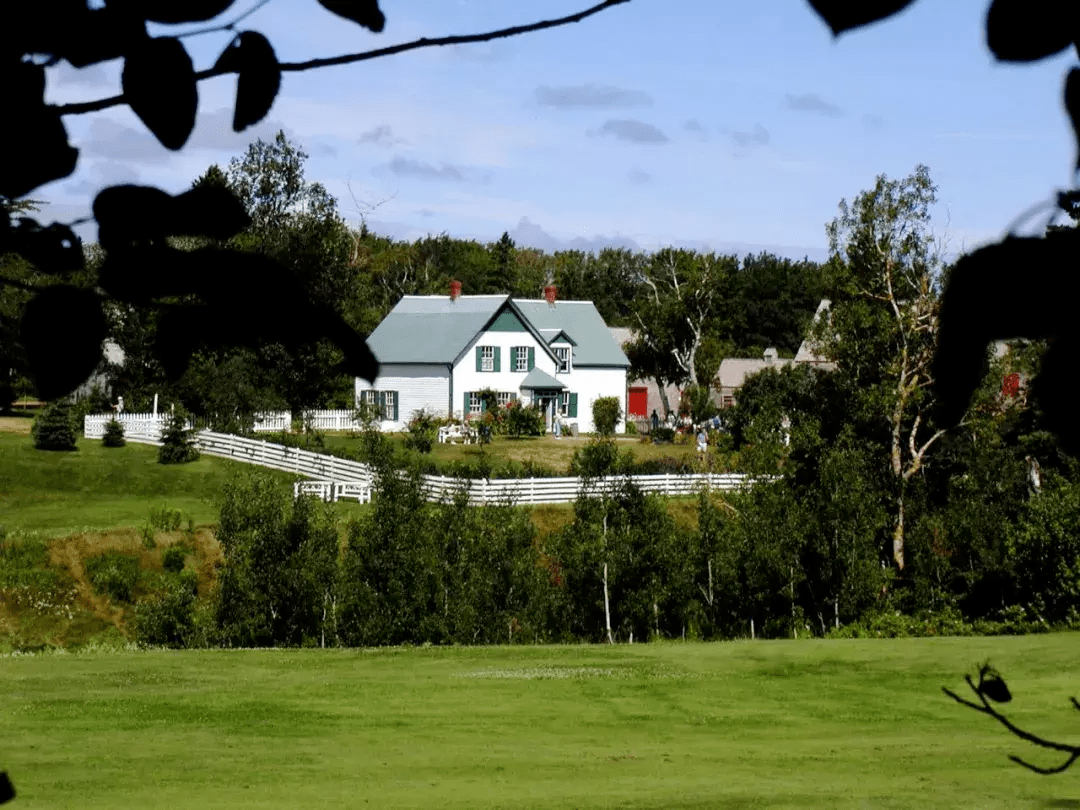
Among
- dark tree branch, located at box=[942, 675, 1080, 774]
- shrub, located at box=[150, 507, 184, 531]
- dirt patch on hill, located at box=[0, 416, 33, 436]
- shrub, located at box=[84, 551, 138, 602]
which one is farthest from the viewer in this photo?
dirt patch on hill, located at box=[0, 416, 33, 436]

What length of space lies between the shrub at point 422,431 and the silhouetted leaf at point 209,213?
37101 millimetres

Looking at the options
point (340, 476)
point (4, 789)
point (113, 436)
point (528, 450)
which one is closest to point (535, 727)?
point (4, 789)

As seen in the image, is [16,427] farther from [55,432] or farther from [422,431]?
[422,431]

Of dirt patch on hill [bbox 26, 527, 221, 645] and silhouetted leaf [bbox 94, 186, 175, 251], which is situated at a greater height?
silhouetted leaf [bbox 94, 186, 175, 251]

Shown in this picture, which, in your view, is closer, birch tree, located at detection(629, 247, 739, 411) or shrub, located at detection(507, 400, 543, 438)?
shrub, located at detection(507, 400, 543, 438)

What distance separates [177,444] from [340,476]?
14.2 feet

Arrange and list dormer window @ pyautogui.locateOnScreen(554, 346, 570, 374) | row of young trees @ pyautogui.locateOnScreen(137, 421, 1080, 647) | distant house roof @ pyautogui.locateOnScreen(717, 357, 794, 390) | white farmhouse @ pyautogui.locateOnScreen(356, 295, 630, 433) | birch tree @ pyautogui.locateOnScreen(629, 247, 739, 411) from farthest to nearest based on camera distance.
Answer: distant house roof @ pyautogui.locateOnScreen(717, 357, 794, 390)
birch tree @ pyautogui.locateOnScreen(629, 247, 739, 411)
dormer window @ pyautogui.locateOnScreen(554, 346, 570, 374)
white farmhouse @ pyautogui.locateOnScreen(356, 295, 630, 433)
row of young trees @ pyautogui.locateOnScreen(137, 421, 1080, 647)

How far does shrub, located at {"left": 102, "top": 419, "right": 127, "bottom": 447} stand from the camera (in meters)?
36.8

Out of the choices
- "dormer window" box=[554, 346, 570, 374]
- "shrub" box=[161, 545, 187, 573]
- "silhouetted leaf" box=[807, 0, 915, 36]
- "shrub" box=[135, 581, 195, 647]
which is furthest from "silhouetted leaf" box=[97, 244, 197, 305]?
"dormer window" box=[554, 346, 570, 374]

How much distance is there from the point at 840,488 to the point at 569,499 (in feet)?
32.3

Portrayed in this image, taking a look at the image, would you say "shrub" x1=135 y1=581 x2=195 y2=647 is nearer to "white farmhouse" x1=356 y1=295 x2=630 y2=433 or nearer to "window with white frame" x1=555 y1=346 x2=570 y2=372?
"white farmhouse" x1=356 y1=295 x2=630 y2=433

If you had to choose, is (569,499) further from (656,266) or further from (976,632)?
(656,266)

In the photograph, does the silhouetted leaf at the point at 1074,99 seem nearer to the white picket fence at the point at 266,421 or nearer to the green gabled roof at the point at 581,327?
the white picket fence at the point at 266,421

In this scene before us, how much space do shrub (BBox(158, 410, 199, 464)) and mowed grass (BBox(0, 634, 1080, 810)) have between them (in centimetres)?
A: 1623
